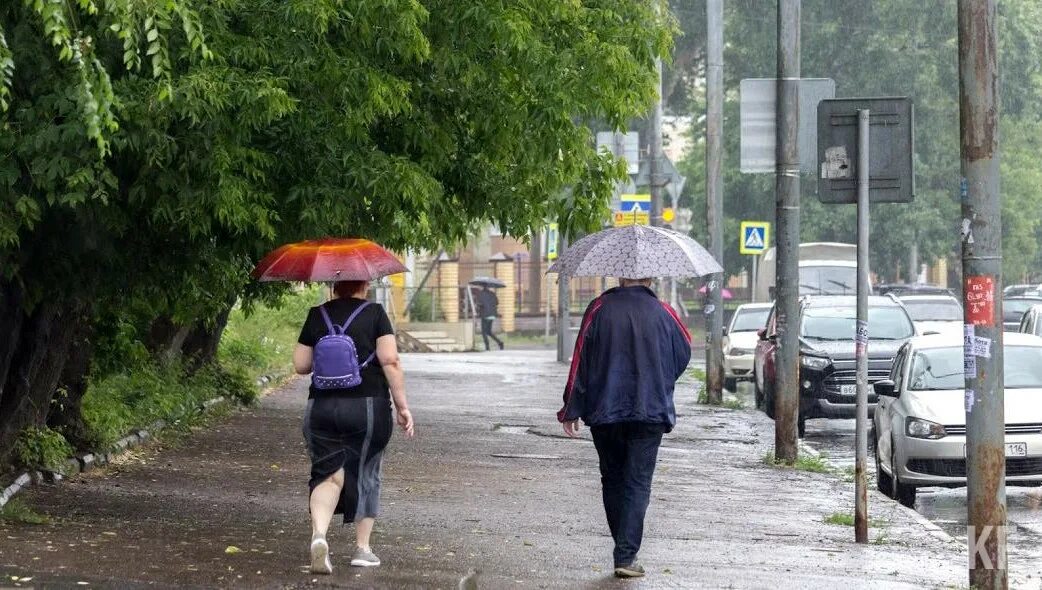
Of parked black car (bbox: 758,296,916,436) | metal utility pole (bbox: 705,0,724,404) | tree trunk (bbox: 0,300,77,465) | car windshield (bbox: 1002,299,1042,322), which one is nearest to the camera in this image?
tree trunk (bbox: 0,300,77,465)

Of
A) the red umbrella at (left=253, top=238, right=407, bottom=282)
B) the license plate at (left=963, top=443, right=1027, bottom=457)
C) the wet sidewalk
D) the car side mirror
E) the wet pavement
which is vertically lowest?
the wet pavement

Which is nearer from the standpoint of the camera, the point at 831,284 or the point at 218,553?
the point at 218,553

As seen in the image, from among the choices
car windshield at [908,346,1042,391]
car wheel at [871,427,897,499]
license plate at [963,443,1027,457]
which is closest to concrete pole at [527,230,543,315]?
car windshield at [908,346,1042,391]

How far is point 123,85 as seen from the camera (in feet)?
29.1

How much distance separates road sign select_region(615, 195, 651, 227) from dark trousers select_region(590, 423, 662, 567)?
69.3 feet

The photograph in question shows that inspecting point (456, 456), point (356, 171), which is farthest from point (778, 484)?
point (356, 171)

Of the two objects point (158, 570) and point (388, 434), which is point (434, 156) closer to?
point (388, 434)

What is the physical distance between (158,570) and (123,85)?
8.36ft

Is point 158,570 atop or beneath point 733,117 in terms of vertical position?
beneath

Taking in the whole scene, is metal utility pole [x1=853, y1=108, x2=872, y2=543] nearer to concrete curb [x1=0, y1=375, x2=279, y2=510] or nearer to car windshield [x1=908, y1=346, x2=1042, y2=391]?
car windshield [x1=908, y1=346, x2=1042, y2=391]

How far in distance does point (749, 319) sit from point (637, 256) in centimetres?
2248

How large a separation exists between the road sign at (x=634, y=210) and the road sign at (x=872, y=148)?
19.2m

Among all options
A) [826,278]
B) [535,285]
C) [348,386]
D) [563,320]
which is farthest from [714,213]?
[535,285]

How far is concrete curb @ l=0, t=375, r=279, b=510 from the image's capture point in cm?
1120
